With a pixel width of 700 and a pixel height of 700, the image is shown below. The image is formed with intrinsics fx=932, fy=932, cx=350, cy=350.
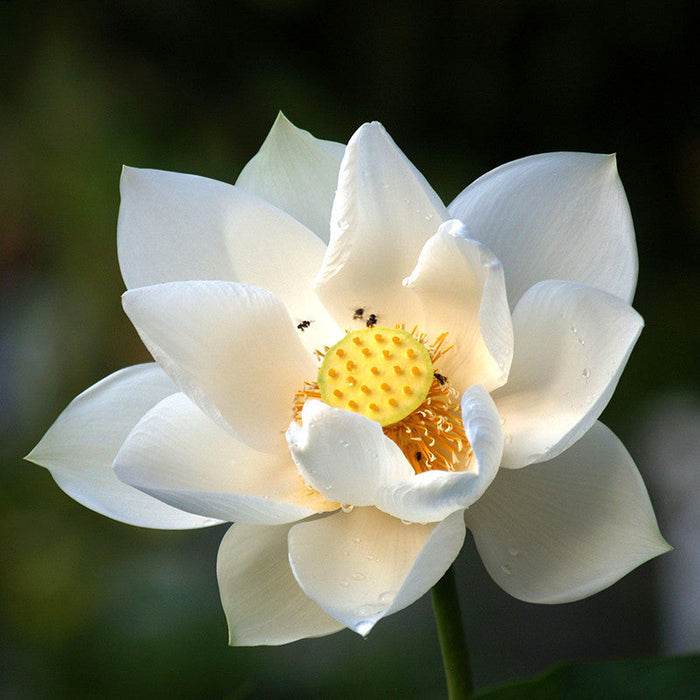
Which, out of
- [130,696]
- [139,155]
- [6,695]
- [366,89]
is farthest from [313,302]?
[139,155]

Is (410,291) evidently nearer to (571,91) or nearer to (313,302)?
(313,302)

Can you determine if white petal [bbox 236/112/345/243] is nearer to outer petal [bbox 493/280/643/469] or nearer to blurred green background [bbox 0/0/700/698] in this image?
outer petal [bbox 493/280/643/469]

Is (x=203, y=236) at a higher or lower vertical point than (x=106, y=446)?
higher

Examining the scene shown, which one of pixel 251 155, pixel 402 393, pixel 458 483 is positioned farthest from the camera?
pixel 251 155

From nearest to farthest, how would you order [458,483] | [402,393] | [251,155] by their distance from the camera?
[458,483]
[402,393]
[251,155]

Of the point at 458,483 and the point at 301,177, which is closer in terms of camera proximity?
the point at 458,483

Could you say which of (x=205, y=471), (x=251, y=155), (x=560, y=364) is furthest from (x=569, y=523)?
(x=251, y=155)

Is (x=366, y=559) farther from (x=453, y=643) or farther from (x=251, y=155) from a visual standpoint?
(x=251, y=155)
